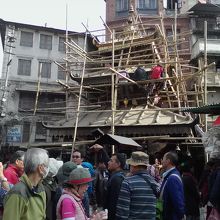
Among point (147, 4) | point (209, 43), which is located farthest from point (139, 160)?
point (147, 4)

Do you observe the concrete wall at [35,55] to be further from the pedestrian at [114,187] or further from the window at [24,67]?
the pedestrian at [114,187]

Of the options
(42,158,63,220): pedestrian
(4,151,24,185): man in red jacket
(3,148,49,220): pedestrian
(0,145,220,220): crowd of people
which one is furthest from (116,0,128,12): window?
(3,148,49,220): pedestrian

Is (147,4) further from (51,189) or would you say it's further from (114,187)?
(51,189)

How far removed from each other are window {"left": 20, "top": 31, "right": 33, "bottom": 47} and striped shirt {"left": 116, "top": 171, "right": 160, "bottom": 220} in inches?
1195

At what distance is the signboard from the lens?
29.1m

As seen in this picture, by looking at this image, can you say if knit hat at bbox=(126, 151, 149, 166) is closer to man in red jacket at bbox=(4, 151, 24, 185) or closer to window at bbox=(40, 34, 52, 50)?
man in red jacket at bbox=(4, 151, 24, 185)

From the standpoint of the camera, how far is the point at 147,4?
29641mm

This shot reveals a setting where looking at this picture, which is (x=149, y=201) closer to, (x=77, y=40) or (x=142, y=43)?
(x=142, y=43)

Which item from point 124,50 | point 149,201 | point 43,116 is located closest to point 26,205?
point 149,201

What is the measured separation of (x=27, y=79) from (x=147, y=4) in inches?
546

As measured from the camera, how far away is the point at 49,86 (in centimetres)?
3177

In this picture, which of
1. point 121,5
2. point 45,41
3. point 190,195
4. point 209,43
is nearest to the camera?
point 190,195

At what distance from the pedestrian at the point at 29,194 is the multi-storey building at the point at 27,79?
25.5 m

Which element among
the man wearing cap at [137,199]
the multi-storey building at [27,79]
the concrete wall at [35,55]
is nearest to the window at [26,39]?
the multi-storey building at [27,79]
